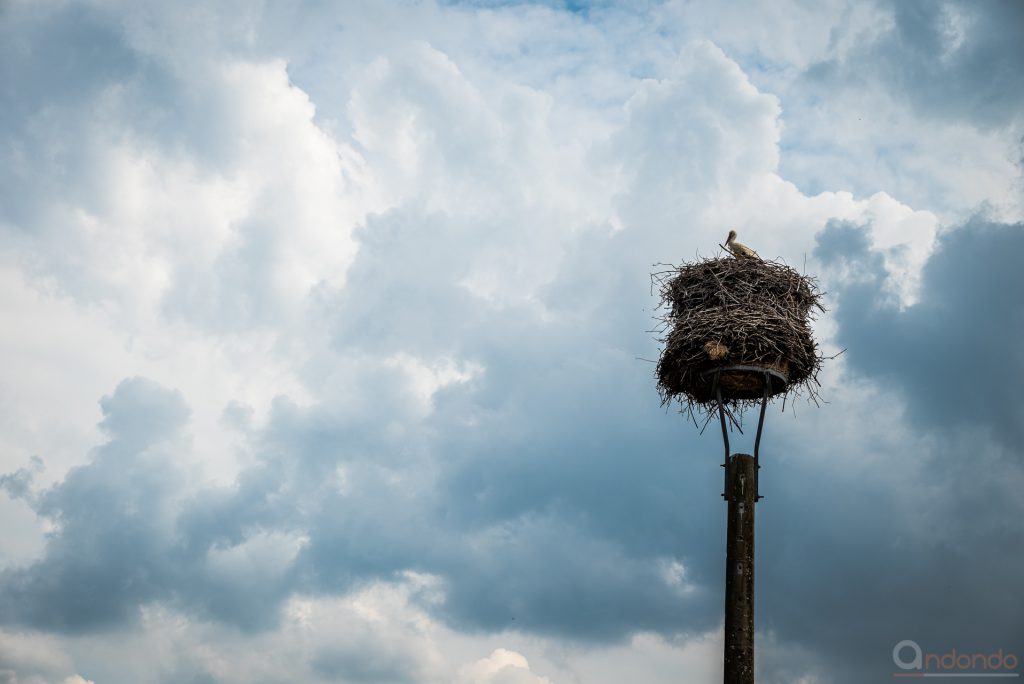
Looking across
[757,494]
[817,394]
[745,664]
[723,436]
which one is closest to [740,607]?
[745,664]

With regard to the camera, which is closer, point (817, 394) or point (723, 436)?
point (723, 436)

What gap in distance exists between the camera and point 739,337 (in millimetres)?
10320

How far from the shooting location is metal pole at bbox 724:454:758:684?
8.20 meters

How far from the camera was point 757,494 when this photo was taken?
29.5 ft

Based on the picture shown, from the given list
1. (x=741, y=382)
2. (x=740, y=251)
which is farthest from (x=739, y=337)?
(x=740, y=251)

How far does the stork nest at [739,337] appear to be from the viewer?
33.9 feet

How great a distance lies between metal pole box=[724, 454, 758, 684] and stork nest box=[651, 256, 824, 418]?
60.3 inches

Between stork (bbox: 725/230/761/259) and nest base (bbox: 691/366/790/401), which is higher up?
stork (bbox: 725/230/761/259)

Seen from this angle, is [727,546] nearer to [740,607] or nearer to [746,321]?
[740,607]

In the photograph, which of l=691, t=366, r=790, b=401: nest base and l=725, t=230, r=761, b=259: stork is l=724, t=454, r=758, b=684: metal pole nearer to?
l=691, t=366, r=790, b=401: nest base

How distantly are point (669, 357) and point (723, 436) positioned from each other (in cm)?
144

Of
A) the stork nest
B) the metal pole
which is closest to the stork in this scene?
the stork nest

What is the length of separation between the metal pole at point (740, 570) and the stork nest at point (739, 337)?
5.02ft

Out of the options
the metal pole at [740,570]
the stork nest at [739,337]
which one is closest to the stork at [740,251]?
the stork nest at [739,337]
